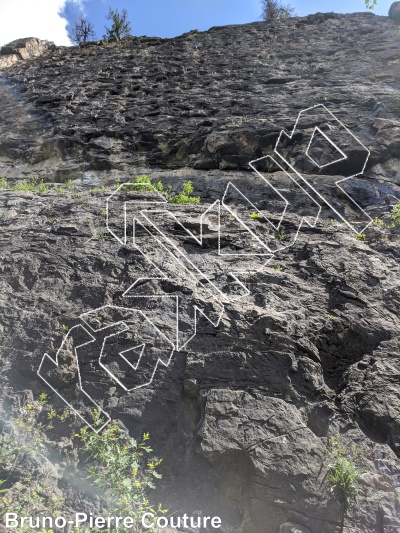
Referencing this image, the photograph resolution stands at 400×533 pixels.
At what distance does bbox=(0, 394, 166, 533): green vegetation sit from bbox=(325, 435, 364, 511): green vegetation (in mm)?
1200

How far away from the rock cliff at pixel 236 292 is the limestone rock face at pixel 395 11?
484 centimetres

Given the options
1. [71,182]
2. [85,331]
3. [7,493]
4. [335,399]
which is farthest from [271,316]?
[71,182]

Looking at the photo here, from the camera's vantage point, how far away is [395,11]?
12.4 m

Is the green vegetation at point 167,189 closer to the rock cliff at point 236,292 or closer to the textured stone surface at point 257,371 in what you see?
the rock cliff at point 236,292

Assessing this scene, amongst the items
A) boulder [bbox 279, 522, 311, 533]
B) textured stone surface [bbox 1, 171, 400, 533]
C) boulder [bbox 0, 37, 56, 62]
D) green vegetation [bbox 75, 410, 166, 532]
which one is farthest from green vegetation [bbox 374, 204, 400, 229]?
boulder [bbox 0, 37, 56, 62]

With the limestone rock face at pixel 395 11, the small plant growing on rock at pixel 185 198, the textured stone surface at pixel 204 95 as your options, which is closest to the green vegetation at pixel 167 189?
the small plant growing on rock at pixel 185 198

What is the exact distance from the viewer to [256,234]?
17.1 ft

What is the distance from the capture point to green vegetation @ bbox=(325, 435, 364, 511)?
293cm

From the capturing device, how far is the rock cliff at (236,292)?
310 centimetres

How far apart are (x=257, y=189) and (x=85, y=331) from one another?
355 cm

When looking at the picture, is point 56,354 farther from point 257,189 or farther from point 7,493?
point 257,189

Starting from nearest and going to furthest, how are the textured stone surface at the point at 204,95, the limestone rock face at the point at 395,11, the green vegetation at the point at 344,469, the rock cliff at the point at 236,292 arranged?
the green vegetation at the point at 344,469
the rock cliff at the point at 236,292
the textured stone surface at the point at 204,95
the limestone rock face at the point at 395,11

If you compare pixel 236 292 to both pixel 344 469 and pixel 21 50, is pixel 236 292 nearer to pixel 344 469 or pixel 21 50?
pixel 344 469

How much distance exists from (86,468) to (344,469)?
5.92ft
